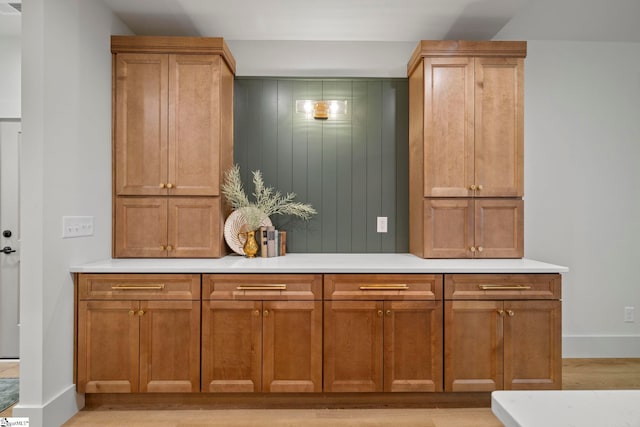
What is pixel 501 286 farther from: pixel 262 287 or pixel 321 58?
pixel 321 58

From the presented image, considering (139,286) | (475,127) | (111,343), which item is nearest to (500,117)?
(475,127)

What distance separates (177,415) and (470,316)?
193cm

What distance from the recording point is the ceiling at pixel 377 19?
2.57 meters

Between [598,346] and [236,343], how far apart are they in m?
3.07

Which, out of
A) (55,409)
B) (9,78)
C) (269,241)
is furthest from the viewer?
(9,78)

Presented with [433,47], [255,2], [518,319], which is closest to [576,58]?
[433,47]

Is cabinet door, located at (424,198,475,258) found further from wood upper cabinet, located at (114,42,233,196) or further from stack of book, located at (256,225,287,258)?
wood upper cabinet, located at (114,42,233,196)

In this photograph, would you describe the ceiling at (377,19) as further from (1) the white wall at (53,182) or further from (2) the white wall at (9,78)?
(1) the white wall at (53,182)

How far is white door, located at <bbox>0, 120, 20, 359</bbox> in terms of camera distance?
3.26 meters

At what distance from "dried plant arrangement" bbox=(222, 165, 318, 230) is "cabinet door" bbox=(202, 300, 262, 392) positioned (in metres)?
0.69

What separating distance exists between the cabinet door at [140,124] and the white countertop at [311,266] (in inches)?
22.3

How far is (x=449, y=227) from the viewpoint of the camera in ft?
8.95

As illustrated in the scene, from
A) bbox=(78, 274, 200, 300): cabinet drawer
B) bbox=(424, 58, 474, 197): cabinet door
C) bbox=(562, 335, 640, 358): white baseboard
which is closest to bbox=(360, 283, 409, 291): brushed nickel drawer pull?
bbox=(424, 58, 474, 197): cabinet door

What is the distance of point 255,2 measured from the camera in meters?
2.55
